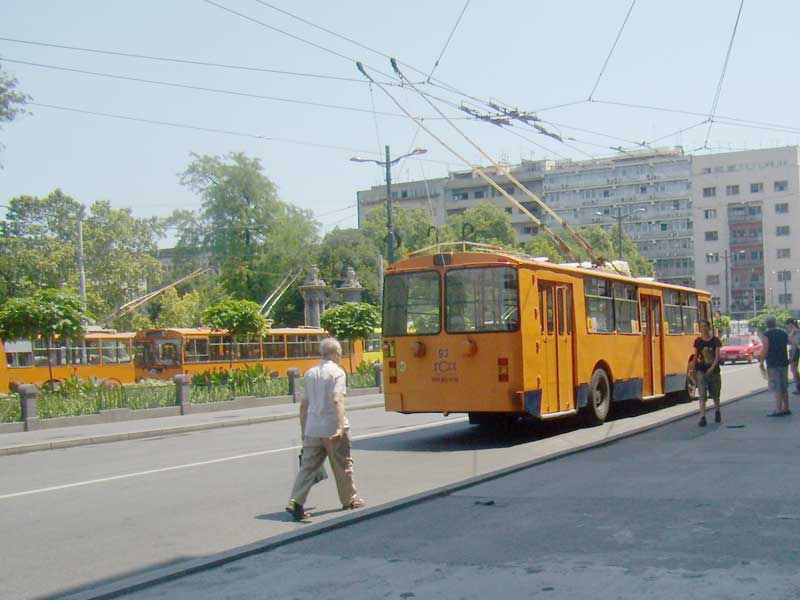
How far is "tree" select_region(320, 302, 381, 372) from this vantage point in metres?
39.9

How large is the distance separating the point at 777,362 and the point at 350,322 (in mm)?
24189

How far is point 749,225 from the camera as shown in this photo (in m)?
105

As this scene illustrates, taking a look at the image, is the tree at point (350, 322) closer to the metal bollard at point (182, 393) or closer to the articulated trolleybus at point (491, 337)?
the metal bollard at point (182, 393)

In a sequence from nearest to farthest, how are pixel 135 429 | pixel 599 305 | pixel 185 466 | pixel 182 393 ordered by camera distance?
pixel 185 466, pixel 599 305, pixel 135 429, pixel 182 393

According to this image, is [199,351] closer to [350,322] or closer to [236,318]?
[236,318]

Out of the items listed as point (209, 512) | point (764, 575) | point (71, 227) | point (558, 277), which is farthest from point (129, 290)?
point (764, 575)

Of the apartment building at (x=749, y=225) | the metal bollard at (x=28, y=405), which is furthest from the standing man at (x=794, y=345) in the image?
the apartment building at (x=749, y=225)

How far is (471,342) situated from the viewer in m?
15.2

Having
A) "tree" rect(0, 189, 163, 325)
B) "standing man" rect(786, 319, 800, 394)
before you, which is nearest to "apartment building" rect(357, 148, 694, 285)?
"tree" rect(0, 189, 163, 325)

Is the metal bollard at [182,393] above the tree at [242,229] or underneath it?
underneath

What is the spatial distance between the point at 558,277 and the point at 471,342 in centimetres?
215


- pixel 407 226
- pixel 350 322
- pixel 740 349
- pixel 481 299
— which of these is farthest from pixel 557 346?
pixel 407 226

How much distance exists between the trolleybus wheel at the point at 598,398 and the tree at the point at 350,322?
2255cm

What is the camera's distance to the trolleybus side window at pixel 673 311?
21.6 meters
